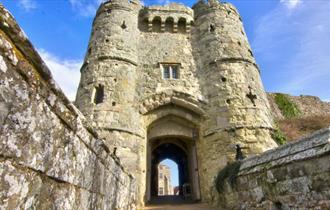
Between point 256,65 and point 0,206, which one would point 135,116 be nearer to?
point 256,65

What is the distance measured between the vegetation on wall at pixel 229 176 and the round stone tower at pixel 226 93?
41.4 inches

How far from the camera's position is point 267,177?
18.0 ft

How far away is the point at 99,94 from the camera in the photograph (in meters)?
11.1

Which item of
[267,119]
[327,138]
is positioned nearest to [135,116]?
[267,119]

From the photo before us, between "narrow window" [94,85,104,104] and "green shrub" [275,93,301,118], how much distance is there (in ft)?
52.9

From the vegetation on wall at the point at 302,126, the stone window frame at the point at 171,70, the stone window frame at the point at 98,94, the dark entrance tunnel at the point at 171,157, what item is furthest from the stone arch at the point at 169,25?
the vegetation on wall at the point at 302,126

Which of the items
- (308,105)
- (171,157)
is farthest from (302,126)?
(171,157)

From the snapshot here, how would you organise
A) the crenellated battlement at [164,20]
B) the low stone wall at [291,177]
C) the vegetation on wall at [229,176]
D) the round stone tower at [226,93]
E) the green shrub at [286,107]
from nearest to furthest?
the low stone wall at [291,177]
the vegetation on wall at [229,176]
the round stone tower at [226,93]
the crenellated battlement at [164,20]
the green shrub at [286,107]

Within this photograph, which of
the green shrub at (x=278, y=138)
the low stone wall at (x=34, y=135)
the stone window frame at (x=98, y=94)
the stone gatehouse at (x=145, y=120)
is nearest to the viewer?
the low stone wall at (x=34, y=135)

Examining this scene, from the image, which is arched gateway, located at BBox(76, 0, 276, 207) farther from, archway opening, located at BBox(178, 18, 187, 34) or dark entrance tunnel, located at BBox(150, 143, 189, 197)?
dark entrance tunnel, located at BBox(150, 143, 189, 197)

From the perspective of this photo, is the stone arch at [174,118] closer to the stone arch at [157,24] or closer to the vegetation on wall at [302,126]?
the stone arch at [157,24]

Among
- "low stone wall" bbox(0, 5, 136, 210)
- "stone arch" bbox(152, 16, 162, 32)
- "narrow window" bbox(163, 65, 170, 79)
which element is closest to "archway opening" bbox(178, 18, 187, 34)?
"stone arch" bbox(152, 16, 162, 32)

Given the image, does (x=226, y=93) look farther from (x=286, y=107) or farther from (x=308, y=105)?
(x=308, y=105)

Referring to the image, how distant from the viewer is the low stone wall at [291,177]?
13.1 feet
